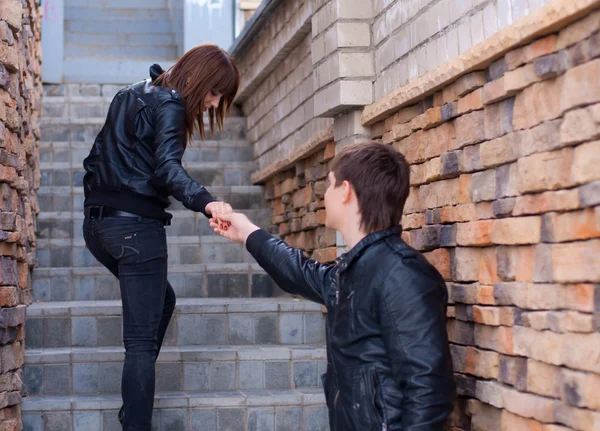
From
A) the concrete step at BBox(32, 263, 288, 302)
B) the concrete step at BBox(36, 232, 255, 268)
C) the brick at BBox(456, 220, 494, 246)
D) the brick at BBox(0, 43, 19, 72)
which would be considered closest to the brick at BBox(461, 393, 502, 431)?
the brick at BBox(456, 220, 494, 246)

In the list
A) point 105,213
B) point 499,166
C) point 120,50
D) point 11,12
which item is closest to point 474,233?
point 499,166

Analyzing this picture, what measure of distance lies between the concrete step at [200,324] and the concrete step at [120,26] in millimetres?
6145

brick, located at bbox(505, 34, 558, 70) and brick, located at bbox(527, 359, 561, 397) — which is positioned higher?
brick, located at bbox(505, 34, 558, 70)

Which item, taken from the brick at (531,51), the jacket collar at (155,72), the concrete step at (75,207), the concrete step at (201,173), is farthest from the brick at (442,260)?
the concrete step at (201,173)

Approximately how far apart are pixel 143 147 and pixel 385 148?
123cm

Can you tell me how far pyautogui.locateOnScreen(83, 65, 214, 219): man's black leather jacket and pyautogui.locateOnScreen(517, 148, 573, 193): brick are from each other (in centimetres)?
145

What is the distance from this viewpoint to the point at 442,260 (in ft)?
12.1

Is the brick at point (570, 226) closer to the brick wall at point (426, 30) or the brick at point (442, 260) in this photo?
the brick wall at point (426, 30)

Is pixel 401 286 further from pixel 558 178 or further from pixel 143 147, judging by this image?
pixel 143 147

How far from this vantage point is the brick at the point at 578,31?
2.52 metres

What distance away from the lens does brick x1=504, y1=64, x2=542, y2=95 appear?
9.46ft

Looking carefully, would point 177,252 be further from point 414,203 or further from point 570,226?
point 570,226

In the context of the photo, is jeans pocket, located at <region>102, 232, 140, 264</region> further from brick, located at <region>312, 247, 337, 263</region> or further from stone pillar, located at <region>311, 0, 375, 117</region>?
brick, located at <region>312, 247, 337, 263</region>

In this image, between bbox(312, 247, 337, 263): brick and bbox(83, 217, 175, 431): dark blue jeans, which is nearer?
bbox(83, 217, 175, 431): dark blue jeans
